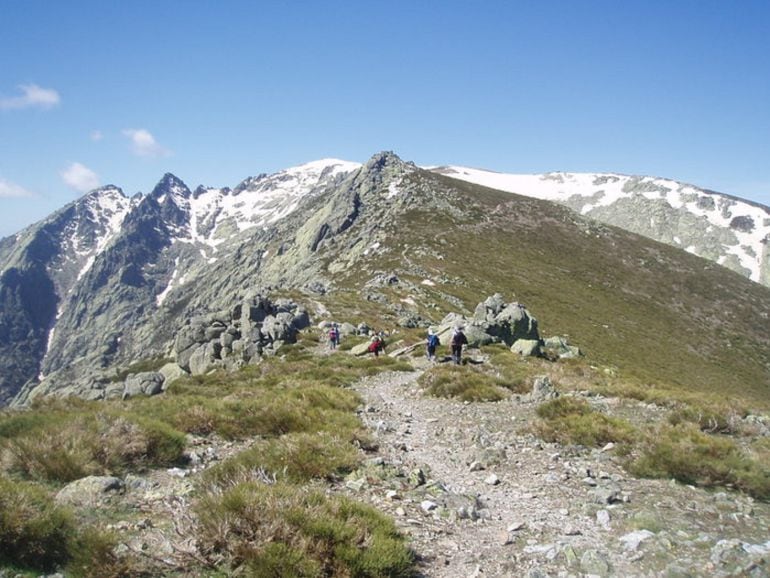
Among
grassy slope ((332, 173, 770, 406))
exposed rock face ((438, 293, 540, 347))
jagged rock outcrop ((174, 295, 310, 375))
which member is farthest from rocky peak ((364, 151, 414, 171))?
exposed rock face ((438, 293, 540, 347))

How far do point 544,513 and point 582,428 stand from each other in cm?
460

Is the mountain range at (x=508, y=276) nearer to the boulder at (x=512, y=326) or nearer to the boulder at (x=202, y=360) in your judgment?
the boulder at (x=202, y=360)

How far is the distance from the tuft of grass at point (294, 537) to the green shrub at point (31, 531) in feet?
5.05

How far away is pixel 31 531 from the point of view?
5.40 m

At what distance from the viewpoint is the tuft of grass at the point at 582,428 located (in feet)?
38.2

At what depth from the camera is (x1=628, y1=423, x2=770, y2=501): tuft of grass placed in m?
8.76

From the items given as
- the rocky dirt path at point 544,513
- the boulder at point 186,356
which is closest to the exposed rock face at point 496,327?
the boulder at point 186,356

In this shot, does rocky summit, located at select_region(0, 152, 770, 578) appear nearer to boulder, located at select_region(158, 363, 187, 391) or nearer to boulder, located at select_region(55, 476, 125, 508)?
boulder, located at select_region(55, 476, 125, 508)

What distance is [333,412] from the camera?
44.5 ft

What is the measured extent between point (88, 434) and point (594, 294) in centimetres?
8897

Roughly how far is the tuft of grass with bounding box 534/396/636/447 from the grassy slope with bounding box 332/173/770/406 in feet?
132

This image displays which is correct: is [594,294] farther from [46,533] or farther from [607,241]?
[46,533]

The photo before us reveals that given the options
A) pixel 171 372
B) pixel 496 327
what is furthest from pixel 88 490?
pixel 171 372

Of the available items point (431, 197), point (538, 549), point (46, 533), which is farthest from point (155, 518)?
point (431, 197)
